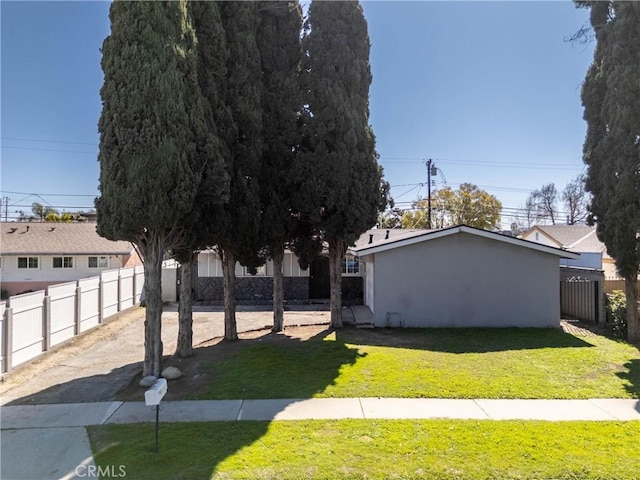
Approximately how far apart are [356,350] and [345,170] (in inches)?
193

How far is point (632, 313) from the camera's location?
10797 mm

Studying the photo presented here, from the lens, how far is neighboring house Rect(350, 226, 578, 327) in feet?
41.0

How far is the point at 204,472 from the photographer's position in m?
4.02

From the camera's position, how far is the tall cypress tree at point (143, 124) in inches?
260

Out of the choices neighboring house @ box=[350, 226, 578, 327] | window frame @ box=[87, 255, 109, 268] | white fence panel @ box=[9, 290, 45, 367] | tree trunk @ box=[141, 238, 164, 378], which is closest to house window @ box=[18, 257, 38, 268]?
window frame @ box=[87, 255, 109, 268]

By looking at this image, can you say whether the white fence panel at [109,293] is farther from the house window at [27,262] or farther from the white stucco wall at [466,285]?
the house window at [27,262]

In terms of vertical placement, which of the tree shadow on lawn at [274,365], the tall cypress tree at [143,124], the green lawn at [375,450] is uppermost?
the tall cypress tree at [143,124]

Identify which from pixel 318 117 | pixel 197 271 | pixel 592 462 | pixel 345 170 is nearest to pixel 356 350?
pixel 345 170

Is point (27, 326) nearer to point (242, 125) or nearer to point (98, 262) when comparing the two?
point (242, 125)

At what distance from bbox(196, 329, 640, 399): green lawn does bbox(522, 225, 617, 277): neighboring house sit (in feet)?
38.5

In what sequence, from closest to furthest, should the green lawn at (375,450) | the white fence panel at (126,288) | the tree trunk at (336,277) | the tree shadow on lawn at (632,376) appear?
the green lawn at (375,450) < the tree shadow on lawn at (632,376) < the tree trunk at (336,277) < the white fence panel at (126,288)

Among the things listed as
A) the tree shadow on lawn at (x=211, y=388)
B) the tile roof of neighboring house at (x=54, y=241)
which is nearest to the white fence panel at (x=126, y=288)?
the tree shadow on lawn at (x=211, y=388)

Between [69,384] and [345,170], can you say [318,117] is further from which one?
[69,384]

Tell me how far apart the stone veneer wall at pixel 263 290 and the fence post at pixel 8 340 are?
36.2 ft
